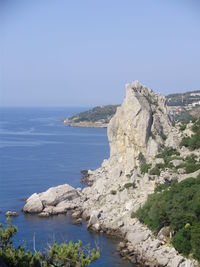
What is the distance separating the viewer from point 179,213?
72.0ft

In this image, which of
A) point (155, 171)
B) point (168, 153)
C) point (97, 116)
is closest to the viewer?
point (155, 171)

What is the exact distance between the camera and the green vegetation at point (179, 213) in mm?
20234

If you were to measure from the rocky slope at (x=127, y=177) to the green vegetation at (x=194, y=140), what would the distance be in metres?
0.55

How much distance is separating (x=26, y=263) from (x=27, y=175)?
2876cm

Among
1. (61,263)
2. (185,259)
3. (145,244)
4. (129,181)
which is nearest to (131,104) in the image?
(129,181)

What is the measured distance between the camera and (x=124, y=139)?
32.8m

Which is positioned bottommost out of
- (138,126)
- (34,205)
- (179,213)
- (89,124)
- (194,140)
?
(34,205)

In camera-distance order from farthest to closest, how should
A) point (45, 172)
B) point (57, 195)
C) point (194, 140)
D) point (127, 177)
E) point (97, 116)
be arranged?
point (97, 116) → point (45, 172) → point (127, 177) → point (57, 195) → point (194, 140)

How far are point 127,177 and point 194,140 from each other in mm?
4909

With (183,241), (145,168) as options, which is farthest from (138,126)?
(183,241)

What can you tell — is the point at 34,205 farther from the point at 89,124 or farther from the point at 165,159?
the point at 89,124

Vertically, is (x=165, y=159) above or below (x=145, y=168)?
above

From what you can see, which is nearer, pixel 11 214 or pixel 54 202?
pixel 11 214

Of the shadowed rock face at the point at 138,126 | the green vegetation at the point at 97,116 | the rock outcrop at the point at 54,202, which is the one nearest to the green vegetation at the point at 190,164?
the shadowed rock face at the point at 138,126
